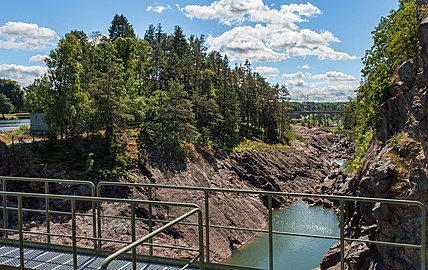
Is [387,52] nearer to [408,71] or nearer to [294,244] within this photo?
[408,71]

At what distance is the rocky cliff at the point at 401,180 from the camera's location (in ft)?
49.2

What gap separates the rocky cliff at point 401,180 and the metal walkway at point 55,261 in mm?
11634

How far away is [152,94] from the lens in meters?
44.3

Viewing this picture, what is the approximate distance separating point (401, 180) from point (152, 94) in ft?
106

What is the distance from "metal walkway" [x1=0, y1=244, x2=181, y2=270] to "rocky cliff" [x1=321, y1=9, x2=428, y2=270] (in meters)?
11.6

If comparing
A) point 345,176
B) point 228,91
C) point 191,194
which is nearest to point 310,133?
point 228,91

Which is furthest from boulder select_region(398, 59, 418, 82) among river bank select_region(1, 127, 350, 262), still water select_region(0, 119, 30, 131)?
still water select_region(0, 119, 30, 131)

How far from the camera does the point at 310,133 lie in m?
88.3

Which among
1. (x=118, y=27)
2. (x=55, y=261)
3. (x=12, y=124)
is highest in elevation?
(x=118, y=27)

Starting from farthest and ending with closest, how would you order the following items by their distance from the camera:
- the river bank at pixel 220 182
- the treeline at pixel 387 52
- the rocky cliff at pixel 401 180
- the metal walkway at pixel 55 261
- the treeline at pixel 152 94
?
the treeline at pixel 152 94 < the river bank at pixel 220 182 < the treeline at pixel 387 52 < the rocky cliff at pixel 401 180 < the metal walkway at pixel 55 261

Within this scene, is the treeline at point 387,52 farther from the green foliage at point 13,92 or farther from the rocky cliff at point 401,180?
the green foliage at point 13,92

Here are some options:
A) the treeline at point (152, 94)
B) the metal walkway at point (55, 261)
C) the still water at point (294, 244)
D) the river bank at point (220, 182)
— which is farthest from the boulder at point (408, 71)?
the treeline at point (152, 94)

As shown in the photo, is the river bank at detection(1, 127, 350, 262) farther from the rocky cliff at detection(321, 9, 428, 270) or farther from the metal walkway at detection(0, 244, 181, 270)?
the metal walkway at detection(0, 244, 181, 270)

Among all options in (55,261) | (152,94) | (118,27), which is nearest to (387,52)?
(55,261)
